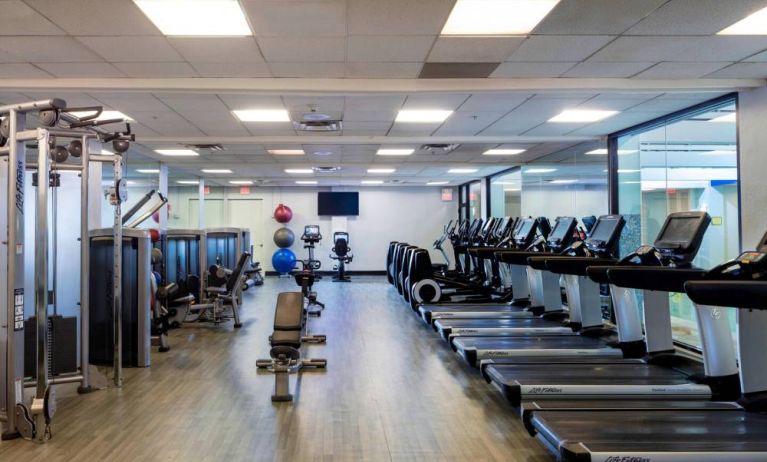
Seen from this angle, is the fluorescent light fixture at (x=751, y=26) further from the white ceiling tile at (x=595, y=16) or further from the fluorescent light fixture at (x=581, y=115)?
the fluorescent light fixture at (x=581, y=115)

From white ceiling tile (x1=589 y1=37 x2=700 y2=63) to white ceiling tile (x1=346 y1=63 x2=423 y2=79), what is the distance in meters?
1.46

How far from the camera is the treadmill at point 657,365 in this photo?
3.45 meters

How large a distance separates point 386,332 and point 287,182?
27.8 feet

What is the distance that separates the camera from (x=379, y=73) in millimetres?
4594

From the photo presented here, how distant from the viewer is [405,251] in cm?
847

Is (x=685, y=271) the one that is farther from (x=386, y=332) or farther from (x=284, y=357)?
(x=386, y=332)

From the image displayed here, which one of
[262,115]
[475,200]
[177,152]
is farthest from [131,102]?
[475,200]

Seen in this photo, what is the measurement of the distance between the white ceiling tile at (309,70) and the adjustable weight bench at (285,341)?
6.29 feet

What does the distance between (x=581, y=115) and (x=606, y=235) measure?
188cm

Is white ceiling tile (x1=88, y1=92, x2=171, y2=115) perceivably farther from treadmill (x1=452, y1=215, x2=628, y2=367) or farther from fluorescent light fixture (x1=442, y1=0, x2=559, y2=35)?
treadmill (x1=452, y1=215, x2=628, y2=367)

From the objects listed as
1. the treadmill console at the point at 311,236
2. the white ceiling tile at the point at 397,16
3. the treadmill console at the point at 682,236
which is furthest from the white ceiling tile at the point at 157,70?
the treadmill console at the point at 311,236

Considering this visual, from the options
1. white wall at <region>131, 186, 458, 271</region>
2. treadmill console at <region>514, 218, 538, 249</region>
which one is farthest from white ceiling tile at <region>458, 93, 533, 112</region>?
white wall at <region>131, 186, 458, 271</region>

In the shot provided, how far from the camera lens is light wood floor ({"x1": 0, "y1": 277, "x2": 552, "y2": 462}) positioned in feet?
10.1

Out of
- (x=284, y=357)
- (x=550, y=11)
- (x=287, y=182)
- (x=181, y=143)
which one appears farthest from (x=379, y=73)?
(x=287, y=182)
